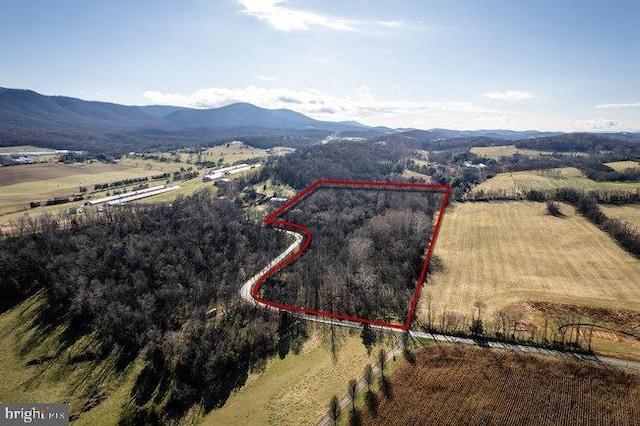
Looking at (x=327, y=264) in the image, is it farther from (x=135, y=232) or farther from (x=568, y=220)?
(x=568, y=220)

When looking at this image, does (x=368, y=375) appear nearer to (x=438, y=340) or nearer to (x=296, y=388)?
(x=296, y=388)

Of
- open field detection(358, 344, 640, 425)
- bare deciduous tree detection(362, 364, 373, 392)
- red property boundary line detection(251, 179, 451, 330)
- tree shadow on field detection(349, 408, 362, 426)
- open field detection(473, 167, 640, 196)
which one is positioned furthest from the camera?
open field detection(473, 167, 640, 196)

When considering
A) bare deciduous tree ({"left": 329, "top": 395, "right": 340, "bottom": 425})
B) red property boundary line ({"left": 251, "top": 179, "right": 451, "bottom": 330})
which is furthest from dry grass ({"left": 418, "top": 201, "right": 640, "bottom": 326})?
bare deciduous tree ({"left": 329, "top": 395, "right": 340, "bottom": 425})

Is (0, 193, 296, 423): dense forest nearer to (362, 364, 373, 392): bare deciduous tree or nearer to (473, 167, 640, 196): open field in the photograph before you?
(362, 364, 373, 392): bare deciduous tree

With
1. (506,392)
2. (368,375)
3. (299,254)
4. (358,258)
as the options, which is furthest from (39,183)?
(506,392)

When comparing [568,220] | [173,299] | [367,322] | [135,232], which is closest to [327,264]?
[367,322]

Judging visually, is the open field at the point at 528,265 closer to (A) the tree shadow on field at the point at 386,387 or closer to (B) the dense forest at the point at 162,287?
(A) the tree shadow on field at the point at 386,387

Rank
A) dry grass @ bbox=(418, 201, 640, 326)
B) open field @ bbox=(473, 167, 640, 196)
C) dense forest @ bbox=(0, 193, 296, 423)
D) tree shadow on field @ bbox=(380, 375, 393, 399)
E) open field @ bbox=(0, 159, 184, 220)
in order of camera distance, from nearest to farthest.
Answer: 1. tree shadow on field @ bbox=(380, 375, 393, 399)
2. dense forest @ bbox=(0, 193, 296, 423)
3. dry grass @ bbox=(418, 201, 640, 326)
4. open field @ bbox=(0, 159, 184, 220)
5. open field @ bbox=(473, 167, 640, 196)
